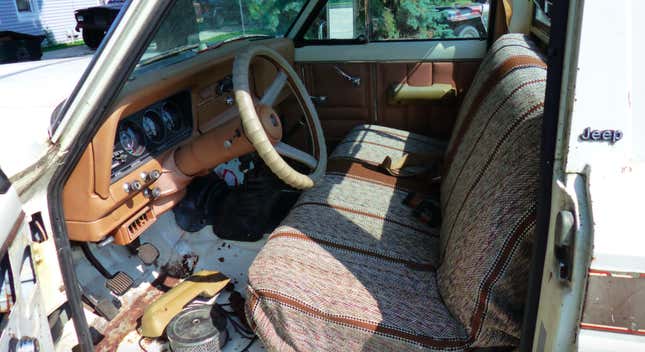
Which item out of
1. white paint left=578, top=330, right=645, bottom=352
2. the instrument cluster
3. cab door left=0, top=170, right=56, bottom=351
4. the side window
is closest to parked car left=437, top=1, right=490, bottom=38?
the side window

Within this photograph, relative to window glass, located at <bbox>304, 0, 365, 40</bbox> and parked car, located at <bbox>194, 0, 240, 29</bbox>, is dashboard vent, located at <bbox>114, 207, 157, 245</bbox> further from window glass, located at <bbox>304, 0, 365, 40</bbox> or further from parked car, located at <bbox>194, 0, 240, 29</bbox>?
window glass, located at <bbox>304, 0, 365, 40</bbox>

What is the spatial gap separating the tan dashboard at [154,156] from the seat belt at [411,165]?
70 centimetres

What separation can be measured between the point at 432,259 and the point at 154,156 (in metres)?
1.05

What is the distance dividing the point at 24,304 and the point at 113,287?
1040 millimetres

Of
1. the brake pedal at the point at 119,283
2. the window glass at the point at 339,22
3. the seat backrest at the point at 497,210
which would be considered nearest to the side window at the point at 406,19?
the window glass at the point at 339,22

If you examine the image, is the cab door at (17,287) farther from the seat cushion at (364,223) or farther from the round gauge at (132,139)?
the seat cushion at (364,223)

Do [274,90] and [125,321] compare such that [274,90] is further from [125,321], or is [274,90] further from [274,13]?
[125,321]

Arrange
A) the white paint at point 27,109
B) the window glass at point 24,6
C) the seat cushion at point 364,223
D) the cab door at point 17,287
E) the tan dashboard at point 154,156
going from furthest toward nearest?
the window glass at point 24,6 → the seat cushion at point 364,223 → the tan dashboard at point 154,156 → the white paint at point 27,109 → the cab door at point 17,287

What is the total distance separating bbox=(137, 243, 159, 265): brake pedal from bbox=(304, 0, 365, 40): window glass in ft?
4.74

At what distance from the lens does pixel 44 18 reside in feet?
48.6

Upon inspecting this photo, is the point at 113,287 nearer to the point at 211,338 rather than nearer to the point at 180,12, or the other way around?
the point at 211,338

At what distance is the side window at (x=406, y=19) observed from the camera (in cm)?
269

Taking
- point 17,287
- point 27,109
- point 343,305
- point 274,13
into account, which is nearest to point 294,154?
point 343,305

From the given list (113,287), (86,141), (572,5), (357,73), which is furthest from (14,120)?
(357,73)
